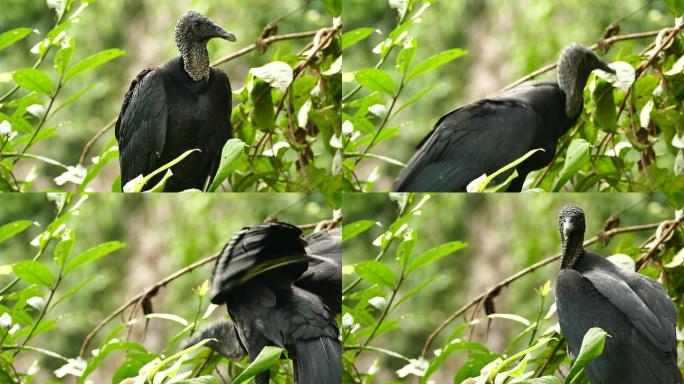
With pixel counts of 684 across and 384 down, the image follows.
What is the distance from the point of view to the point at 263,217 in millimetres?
2547

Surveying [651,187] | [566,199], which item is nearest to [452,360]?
[566,199]

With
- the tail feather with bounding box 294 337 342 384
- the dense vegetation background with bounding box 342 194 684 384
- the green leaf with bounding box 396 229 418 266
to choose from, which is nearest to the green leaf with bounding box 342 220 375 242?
the dense vegetation background with bounding box 342 194 684 384

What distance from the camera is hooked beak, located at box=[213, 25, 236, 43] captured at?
235 cm

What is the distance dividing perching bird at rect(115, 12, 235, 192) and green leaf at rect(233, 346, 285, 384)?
17.5 inches

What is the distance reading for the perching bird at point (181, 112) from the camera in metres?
2.38

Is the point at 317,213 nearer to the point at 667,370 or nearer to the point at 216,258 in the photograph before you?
the point at 216,258

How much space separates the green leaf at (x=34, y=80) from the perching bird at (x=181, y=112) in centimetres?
24

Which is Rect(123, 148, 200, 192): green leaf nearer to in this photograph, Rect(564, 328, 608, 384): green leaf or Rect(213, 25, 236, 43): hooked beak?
Rect(213, 25, 236, 43): hooked beak

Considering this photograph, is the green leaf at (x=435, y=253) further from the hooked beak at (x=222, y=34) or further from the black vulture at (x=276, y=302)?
the hooked beak at (x=222, y=34)

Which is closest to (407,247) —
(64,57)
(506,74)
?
(506,74)

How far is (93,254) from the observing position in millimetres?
2562

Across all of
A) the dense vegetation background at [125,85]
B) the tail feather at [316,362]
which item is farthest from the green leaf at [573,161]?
the tail feather at [316,362]

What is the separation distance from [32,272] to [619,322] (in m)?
1.35

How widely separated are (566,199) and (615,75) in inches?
12.2
